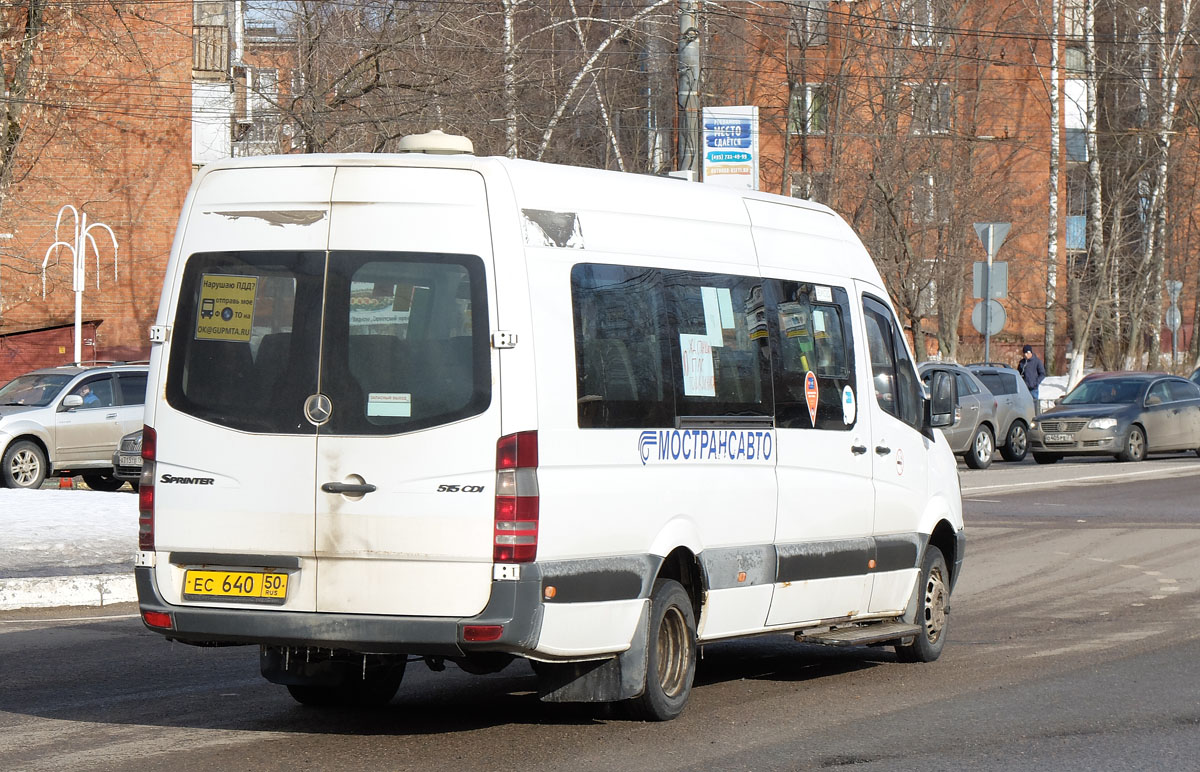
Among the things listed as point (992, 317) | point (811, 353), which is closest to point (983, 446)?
point (992, 317)

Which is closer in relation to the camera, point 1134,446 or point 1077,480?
point 1077,480

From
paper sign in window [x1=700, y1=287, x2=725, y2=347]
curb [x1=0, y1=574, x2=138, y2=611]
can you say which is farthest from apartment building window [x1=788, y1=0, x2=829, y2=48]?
paper sign in window [x1=700, y1=287, x2=725, y2=347]

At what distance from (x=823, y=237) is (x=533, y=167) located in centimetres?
259

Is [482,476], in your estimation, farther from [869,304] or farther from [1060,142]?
[1060,142]

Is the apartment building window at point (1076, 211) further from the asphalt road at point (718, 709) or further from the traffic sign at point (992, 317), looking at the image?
the asphalt road at point (718, 709)

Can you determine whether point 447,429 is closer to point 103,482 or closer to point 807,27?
point 103,482

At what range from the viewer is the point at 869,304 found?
9758 mm

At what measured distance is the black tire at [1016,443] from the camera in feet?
104

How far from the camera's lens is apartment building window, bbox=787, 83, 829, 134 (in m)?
40.1

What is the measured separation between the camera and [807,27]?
133 feet

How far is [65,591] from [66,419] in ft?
39.2

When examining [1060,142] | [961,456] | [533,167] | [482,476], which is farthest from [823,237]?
[1060,142]

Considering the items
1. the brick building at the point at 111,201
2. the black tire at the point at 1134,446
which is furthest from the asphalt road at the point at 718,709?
the brick building at the point at 111,201

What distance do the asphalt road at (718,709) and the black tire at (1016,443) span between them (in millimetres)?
19291
